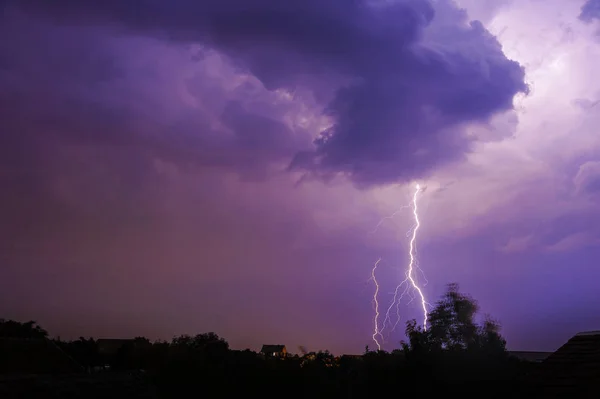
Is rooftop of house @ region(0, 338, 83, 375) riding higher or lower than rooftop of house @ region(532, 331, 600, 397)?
higher

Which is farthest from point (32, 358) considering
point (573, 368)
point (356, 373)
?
point (573, 368)

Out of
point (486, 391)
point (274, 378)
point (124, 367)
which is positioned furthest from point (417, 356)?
point (124, 367)

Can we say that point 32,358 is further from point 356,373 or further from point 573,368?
point 573,368

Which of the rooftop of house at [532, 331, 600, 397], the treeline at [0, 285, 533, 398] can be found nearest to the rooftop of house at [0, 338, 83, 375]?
the treeline at [0, 285, 533, 398]

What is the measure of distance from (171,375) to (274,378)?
191 inches

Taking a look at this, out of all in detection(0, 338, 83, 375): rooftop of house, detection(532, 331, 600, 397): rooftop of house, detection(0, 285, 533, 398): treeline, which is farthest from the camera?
detection(0, 338, 83, 375): rooftop of house

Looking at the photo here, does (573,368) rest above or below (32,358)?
below

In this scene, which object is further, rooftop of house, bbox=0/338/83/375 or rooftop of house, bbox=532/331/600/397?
rooftop of house, bbox=0/338/83/375

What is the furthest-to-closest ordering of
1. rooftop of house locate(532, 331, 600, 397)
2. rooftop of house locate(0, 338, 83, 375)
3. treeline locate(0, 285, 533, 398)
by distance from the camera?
1. rooftop of house locate(0, 338, 83, 375)
2. treeline locate(0, 285, 533, 398)
3. rooftop of house locate(532, 331, 600, 397)

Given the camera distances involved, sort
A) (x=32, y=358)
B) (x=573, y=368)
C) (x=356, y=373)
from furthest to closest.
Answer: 1. (x=32, y=358)
2. (x=356, y=373)
3. (x=573, y=368)

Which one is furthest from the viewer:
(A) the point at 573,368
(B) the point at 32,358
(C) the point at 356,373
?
(B) the point at 32,358

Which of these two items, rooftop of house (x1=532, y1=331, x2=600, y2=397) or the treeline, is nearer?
rooftop of house (x1=532, y1=331, x2=600, y2=397)

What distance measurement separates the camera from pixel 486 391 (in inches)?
623

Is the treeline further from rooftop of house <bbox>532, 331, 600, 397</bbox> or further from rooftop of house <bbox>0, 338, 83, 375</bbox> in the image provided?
rooftop of house <bbox>0, 338, 83, 375</bbox>
